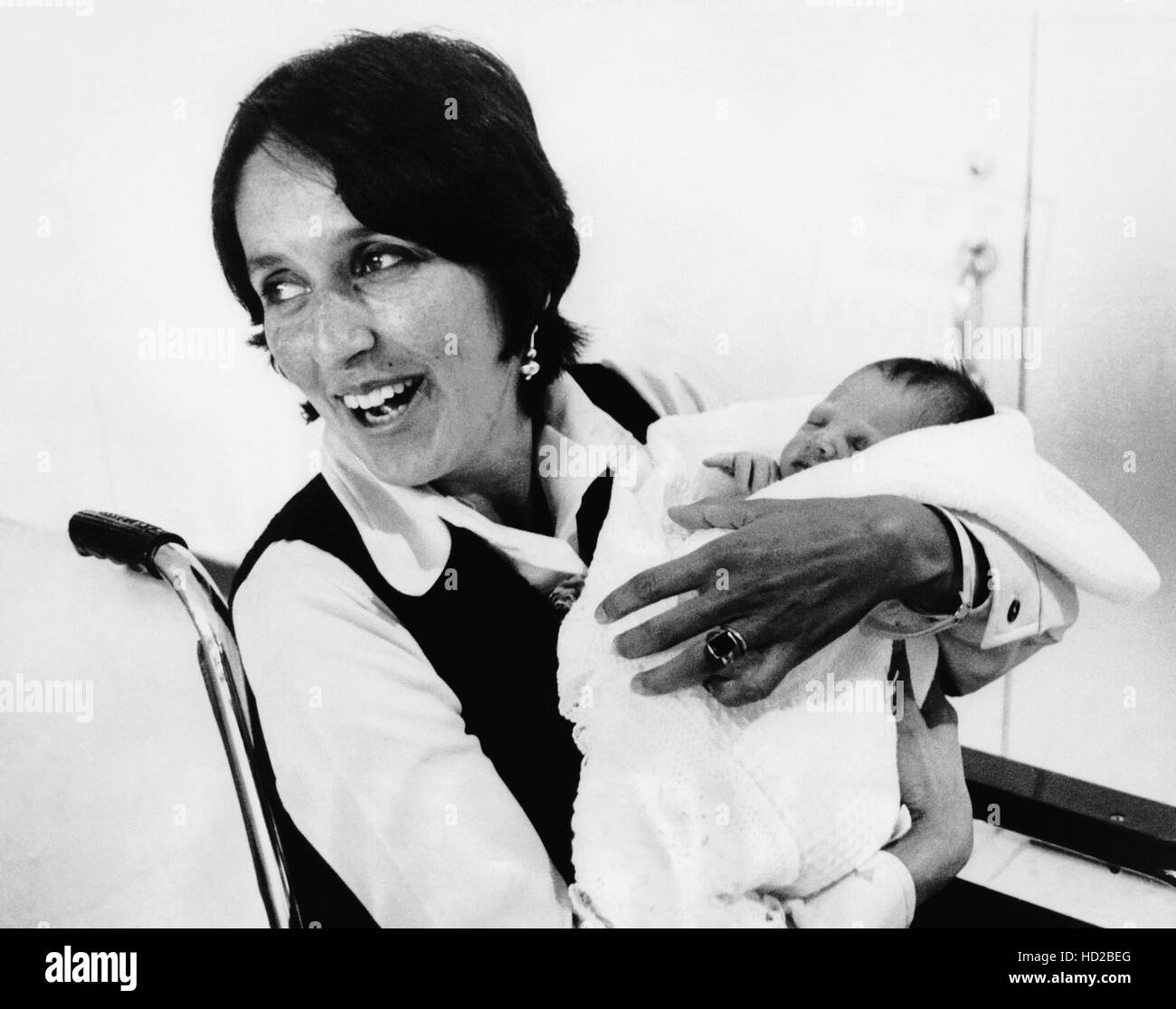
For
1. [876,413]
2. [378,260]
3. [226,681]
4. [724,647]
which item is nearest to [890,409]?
[876,413]

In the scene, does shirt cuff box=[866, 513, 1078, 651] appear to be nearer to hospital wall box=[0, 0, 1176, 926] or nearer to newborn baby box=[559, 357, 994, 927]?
newborn baby box=[559, 357, 994, 927]

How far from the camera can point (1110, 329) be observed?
1.29 meters

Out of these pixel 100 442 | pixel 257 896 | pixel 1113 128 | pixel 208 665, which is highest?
pixel 1113 128

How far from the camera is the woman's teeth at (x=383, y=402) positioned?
103cm

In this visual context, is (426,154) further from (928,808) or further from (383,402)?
(928,808)

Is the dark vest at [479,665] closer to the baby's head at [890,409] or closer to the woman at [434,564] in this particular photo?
the woman at [434,564]

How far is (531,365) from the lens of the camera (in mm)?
1174

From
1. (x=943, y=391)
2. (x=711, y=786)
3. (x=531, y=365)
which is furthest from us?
(x=531, y=365)

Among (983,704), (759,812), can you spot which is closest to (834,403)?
(759,812)

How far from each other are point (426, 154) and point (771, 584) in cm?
50

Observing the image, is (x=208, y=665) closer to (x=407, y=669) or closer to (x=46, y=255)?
(x=407, y=669)

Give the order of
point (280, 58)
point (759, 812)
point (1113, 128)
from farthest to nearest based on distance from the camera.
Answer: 1. point (1113, 128)
2. point (280, 58)
3. point (759, 812)

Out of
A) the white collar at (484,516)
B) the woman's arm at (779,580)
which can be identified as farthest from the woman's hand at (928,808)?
the white collar at (484,516)

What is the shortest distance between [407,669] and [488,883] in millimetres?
201
